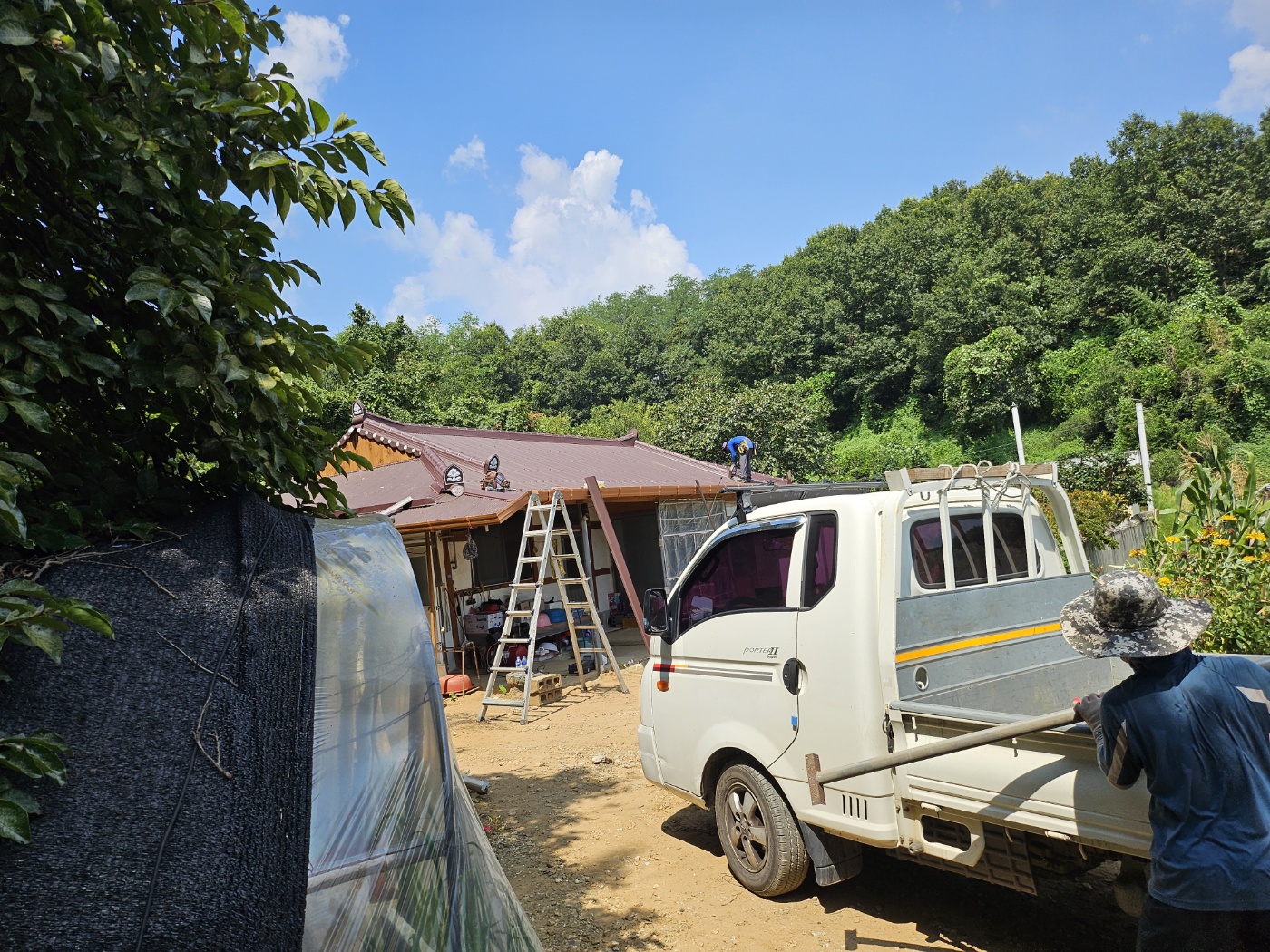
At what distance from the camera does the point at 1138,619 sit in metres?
2.66

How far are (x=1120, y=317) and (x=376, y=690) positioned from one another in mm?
38542

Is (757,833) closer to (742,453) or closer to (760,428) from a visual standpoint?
(742,453)

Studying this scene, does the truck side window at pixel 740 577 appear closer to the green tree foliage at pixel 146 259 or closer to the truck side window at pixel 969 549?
the truck side window at pixel 969 549

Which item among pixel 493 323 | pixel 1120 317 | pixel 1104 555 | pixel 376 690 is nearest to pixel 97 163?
pixel 376 690

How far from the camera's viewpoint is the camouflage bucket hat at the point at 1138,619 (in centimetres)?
259

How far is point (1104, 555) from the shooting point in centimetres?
1219

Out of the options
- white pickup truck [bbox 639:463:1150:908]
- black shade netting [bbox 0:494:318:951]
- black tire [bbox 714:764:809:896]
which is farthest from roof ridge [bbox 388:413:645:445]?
black shade netting [bbox 0:494:318:951]

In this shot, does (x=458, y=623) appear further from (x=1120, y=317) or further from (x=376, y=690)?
(x=1120, y=317)

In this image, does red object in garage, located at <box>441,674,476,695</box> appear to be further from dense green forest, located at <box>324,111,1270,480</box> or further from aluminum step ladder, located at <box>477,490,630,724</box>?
dense green forest, located at <box>324,111,1270,480</box>

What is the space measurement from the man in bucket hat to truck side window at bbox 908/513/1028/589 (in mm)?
1586

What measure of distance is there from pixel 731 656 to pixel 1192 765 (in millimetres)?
2550

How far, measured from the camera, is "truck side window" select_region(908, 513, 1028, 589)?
14.1 feet

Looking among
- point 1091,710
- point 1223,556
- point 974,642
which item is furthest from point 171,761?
point 1223,556

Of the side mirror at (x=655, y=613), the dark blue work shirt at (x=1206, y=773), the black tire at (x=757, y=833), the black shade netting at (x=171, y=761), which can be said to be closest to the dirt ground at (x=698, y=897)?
the black tire at (x=757, y=833)
